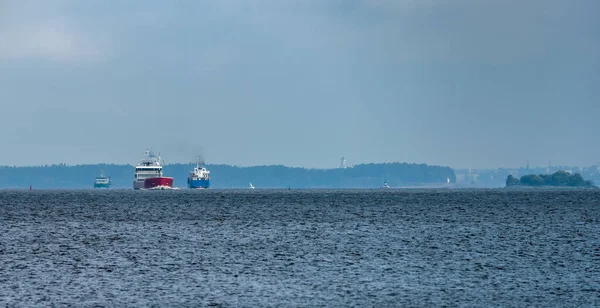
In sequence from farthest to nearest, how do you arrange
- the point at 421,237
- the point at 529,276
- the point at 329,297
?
the point at 421,237, the point at 529,276, the point at 329,297

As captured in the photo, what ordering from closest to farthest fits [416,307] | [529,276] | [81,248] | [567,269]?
[416,307], [529,276], [567,269], [81,248]

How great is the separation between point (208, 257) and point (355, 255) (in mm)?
12409

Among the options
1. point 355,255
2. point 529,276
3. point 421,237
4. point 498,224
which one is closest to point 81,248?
point 355,255

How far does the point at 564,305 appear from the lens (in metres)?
51.7

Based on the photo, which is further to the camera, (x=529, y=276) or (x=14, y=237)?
(x=14, y=237)

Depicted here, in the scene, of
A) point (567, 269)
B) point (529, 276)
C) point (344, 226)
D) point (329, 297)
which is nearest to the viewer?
point (329, 297)

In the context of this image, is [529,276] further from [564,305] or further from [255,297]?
[255,297]

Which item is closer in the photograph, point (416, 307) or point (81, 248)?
point (416, 307)

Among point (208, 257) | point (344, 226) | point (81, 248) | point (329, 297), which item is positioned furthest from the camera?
point (344, 226)

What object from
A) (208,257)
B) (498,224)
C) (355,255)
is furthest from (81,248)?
(498,224)

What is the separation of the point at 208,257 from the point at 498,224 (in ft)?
196

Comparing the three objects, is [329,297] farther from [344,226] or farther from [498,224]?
[498,224]

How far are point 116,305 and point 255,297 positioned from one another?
8196 millimetres

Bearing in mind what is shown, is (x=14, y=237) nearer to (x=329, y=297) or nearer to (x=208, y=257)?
(x=208, y=257)
